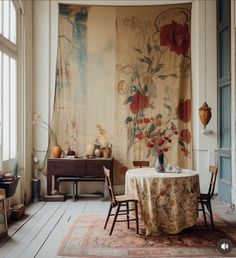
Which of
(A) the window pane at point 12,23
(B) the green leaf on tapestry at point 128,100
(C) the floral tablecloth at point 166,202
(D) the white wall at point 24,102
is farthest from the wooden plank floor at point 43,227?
(A) the window pane at point 12,23

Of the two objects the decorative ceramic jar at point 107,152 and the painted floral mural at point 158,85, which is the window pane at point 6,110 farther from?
the painted floral mural at point 158,85

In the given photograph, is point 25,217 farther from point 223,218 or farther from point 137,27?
point 137,27

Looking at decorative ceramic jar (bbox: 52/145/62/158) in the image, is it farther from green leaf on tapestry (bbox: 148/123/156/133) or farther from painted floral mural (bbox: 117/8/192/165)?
green leaf on tapestry (bbox: 148/123/156/133)

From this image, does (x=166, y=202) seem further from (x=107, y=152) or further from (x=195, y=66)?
(x=195, y=66)

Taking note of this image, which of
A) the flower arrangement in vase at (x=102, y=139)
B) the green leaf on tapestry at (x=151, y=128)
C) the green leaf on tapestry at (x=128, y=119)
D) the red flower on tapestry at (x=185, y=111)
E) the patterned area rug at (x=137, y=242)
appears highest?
the red flower on tapestry at (x=185, y=111)

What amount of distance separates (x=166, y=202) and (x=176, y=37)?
386 cm

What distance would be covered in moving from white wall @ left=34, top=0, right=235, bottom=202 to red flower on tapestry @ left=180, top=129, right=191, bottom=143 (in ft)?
0.38

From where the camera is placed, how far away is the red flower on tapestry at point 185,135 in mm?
7230

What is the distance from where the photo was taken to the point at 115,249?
4074mm

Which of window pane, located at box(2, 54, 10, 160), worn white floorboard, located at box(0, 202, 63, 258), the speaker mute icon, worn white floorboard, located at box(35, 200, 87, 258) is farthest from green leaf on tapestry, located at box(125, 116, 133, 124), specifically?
the speaker mute icon

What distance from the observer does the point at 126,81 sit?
7.28 m

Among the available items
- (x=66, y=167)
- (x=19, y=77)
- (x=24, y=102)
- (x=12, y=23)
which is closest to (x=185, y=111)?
(x=66, y=167)

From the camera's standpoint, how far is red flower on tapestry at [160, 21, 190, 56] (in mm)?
7266

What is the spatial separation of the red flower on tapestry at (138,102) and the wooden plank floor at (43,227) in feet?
6.08
